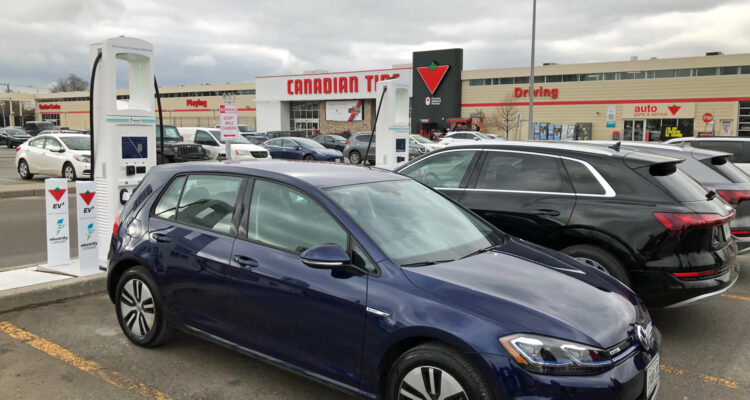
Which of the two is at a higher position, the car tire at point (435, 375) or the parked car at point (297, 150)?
the parked car at point (297, 150)

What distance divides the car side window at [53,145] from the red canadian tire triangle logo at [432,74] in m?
39.6

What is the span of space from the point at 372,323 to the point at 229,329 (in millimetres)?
1187

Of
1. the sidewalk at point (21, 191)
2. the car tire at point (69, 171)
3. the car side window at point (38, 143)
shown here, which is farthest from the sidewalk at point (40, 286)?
the car side window at point (38, 143)

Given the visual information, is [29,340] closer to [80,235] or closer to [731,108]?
[80,235]

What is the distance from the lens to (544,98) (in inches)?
1937

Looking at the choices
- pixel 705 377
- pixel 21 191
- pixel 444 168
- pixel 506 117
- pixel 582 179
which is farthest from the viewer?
pixel 506 117

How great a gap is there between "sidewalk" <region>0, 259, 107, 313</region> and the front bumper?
4.55 metres

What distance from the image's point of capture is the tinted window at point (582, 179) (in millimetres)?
4980

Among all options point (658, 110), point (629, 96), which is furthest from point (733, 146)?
point (629, 96)

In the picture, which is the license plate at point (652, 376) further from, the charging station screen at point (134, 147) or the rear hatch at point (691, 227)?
the charging station screen at point (134, 147)

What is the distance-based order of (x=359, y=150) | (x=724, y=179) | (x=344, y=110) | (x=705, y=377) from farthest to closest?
(x=344, y=110) < (x=359, y=150) < (x=724, y=179) < (x=705, y=377)

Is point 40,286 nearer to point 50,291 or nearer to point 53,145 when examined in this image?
point 50,291

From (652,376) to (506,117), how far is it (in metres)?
48.9

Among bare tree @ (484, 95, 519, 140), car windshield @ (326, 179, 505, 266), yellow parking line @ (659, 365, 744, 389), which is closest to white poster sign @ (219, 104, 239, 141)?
car windshield @ (326, 179, 505, 266)
